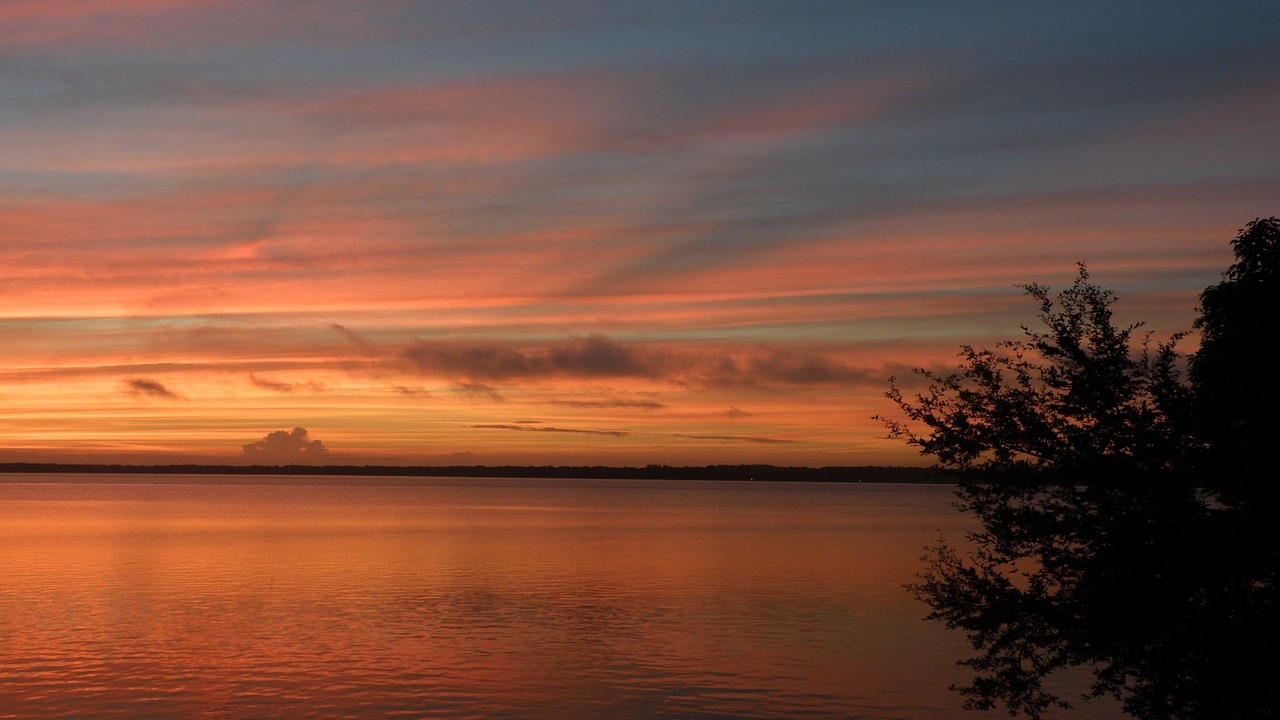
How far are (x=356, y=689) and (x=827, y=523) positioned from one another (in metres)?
146

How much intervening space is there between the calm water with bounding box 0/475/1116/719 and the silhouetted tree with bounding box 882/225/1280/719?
13.5 metres

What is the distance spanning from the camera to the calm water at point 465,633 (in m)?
43.0

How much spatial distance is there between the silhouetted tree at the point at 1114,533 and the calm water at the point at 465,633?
1351 centimetres

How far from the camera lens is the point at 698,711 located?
41156 millimetres

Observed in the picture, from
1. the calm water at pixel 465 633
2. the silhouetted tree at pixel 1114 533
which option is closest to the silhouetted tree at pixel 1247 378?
the silhouetted tree at pixel 1114 533

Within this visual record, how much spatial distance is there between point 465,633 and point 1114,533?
38.8 metres

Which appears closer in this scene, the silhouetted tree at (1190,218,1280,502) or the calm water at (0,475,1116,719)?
the silhouetted tree at (1190,218,1280,502)

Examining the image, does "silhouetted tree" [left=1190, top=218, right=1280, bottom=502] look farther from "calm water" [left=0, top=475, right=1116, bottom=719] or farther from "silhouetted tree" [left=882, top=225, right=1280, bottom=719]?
"calm water" [left=0, top=475, right=1116, bottom=719]

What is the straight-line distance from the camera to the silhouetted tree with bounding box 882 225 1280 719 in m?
26.2

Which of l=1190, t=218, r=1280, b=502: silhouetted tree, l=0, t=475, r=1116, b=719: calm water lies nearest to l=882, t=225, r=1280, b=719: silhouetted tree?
l=1190, t=218, r=1280, b=502: silhouetted tree

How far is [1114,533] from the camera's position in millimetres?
27531

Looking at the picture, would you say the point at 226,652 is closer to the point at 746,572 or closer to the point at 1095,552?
the point at 1095,552

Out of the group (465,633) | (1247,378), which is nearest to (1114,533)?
(1247,378)

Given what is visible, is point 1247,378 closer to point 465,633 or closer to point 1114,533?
point 1114,533
